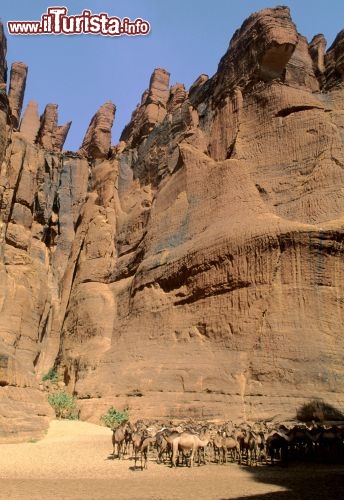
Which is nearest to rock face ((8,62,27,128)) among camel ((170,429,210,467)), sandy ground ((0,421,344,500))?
sandy ground ((0,421,344,500))

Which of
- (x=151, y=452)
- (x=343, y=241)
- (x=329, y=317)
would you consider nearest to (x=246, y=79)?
(x=343, y=241)

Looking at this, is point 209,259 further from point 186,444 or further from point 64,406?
point 186,444

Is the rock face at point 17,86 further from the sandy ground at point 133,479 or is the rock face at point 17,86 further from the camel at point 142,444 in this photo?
the camel at point 142,444

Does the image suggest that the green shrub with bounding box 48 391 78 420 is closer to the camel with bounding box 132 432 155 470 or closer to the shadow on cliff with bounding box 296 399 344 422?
the shadow on cliff with bounding box 296 399 344 422

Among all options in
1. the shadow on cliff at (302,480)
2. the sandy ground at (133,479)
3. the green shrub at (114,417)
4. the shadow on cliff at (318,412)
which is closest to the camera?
the shadow on cliff at (302,480)

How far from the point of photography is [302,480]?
1423cm

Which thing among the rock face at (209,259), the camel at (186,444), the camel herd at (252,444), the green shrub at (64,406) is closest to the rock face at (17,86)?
the rock face at (209,259)

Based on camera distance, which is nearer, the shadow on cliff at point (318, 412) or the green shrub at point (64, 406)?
the shadow on cliff at point (318, 412)

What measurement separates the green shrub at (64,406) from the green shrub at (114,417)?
3.41 m

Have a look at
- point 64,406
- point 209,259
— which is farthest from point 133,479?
point 64,406

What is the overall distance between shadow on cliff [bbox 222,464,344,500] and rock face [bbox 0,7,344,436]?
25.4 ft

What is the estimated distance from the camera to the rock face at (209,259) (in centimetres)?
2741

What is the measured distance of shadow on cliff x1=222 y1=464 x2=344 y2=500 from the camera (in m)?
11.6

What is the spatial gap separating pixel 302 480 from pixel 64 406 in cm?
2215
